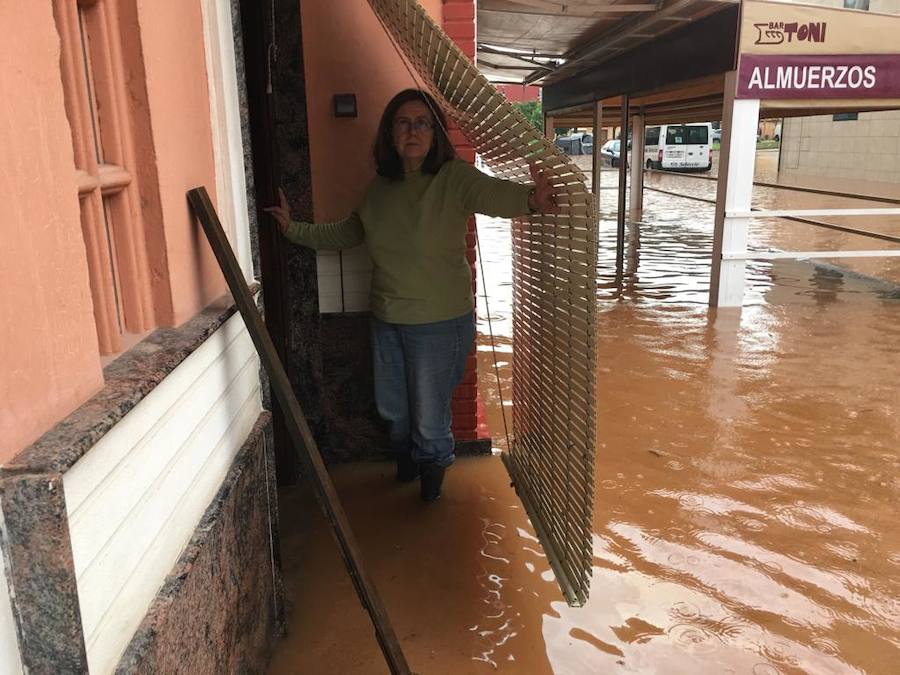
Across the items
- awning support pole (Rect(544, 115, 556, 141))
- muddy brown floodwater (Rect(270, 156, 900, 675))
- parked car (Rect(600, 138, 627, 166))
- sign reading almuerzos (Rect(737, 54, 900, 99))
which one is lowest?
muddy brown floodwater (Rect(270, 156, 900, 675))

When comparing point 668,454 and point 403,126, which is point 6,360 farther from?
point 668,454

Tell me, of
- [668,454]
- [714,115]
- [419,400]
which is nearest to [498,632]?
[419,400]

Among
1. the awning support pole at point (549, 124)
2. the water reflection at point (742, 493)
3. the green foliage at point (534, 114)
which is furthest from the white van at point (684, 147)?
the water reflection at point (742, 493)

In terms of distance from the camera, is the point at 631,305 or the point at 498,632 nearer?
the point at 498,632

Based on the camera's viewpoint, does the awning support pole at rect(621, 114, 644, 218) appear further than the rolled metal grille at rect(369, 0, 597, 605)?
Yes

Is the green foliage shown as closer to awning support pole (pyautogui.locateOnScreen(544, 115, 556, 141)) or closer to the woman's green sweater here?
awning support pole (pyautogui.locateOnScreen(544, 115, 556, 141))

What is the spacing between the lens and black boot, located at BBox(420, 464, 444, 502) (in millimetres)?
3503

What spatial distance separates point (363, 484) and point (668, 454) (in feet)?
5.38

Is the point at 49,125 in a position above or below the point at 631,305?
above

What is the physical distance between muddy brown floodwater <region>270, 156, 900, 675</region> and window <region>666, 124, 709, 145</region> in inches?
860

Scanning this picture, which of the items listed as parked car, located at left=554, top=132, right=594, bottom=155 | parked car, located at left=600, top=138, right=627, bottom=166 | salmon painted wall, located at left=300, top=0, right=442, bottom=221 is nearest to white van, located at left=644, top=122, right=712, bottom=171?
parked car, located at left=600, top=138, right=627, bottom=166

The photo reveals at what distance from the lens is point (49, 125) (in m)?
1.26

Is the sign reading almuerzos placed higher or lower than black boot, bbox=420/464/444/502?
higher

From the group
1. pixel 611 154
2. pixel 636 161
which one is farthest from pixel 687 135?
pixel 636 161
